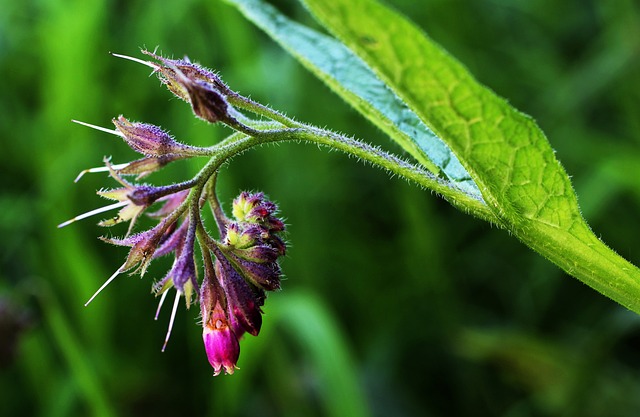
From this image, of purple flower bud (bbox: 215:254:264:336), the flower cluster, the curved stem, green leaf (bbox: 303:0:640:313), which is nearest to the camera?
green leaf (bbox: 303:0:640:313)

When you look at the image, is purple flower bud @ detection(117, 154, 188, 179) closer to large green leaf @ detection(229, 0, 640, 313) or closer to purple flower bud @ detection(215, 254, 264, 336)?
purple flower bud @ detection(215, 254, 264, 336)

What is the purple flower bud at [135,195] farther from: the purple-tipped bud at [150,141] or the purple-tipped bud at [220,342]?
the purple-tipped bud at [220,342]

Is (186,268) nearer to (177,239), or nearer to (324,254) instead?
(177,239)

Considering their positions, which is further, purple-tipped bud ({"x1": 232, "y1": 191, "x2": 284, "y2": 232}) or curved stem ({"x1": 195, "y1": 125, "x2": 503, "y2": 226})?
purple-tipped bud ({"x1": 232, "y1": 191, "x2": 284, "y2": 232})

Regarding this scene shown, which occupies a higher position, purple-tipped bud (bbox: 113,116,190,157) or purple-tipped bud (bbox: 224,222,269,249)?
purple-tipped bud (bbox: 113,116,190,157)

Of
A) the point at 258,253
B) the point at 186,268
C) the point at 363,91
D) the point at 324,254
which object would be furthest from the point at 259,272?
the point at 324,254

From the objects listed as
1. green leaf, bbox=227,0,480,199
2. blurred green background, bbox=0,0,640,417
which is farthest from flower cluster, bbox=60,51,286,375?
blurred green background, bbox=0,0,640,417

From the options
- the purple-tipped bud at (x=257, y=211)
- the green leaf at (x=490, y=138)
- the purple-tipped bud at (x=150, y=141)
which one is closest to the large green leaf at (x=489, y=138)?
the green leaf at (x=490, y=138)

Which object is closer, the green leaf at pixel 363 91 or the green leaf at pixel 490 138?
the green leaf at pixel 490 138
